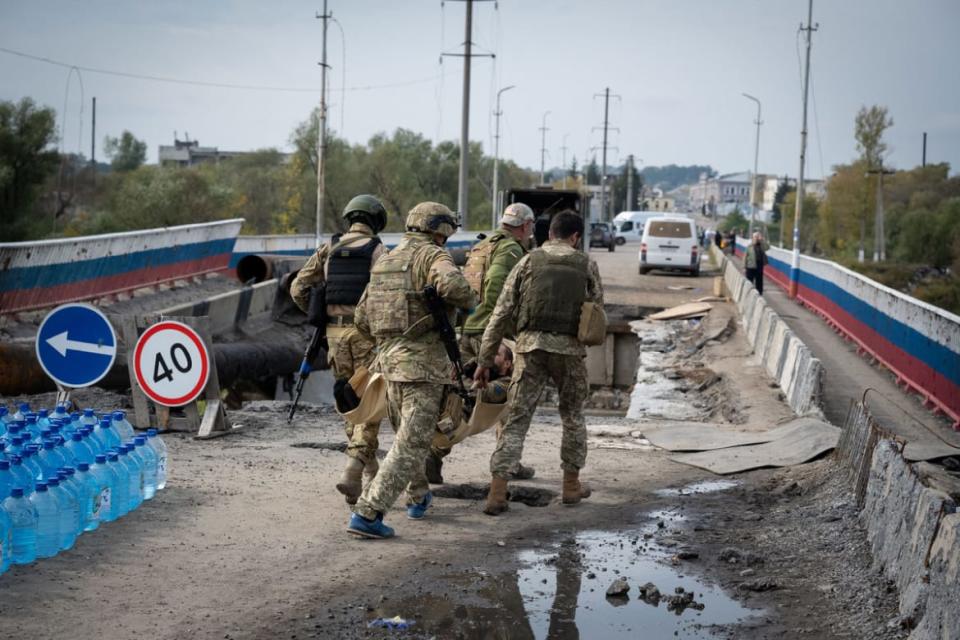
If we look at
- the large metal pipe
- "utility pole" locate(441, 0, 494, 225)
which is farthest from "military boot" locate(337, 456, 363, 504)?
"utility pole" locate(441, 0, 494, 225)

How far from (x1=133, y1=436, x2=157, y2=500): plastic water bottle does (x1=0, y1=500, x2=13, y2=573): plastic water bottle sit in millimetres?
1752

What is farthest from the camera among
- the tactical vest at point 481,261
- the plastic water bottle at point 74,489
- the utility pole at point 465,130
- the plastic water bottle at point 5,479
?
the utility pole at point 465,130

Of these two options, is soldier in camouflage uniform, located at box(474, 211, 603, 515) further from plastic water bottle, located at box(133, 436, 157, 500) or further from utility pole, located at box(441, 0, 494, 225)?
utility pole, located at box(441, 0, 494, 225)

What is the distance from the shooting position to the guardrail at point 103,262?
19391mm

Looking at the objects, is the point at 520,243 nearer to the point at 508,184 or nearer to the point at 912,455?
the point at 912,455

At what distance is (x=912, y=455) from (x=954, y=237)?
10292cm

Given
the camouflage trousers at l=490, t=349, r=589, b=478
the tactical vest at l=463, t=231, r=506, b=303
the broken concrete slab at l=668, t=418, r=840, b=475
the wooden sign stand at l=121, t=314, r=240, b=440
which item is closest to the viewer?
the camouflage trousers at l=490, t=349, r=589, b=478

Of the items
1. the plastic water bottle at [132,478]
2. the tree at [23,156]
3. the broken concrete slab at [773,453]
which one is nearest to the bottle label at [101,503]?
the plastic water bottle at [132,478]

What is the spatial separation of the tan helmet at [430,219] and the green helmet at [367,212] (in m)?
0.72

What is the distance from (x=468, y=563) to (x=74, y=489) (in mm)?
2284

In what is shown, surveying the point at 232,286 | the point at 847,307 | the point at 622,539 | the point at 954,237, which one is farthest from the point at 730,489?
the point at 954,237

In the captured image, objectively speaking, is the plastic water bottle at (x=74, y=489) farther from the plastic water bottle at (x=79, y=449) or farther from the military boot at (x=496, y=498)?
the military boot at (x=496, y=498)

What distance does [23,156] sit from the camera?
2265 inches

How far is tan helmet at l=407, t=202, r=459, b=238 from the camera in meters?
7.76
